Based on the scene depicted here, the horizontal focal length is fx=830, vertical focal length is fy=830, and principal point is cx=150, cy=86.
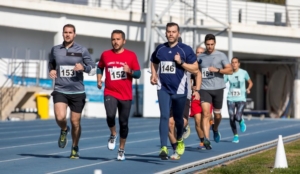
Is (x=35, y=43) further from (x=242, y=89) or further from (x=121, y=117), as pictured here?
(x=121, y=117)

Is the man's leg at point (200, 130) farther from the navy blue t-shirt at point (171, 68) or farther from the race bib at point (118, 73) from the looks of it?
the race bib at point (118, 73)

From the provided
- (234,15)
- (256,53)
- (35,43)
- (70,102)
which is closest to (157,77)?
(70,102)

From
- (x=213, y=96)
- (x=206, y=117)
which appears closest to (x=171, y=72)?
(x=206, y=117)

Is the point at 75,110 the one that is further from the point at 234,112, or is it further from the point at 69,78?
the point at 234,112

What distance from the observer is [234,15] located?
48469 millimetres

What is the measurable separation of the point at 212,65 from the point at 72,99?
368cm

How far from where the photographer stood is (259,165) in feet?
39.8

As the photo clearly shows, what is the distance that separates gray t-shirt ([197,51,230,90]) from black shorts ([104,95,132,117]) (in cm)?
338

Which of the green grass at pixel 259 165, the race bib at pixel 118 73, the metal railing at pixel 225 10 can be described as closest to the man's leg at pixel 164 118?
the race bib at pixel 118 73

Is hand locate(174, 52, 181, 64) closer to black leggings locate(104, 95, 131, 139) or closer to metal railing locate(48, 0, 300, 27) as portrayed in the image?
black leggings locate(104, 95, 131, 139)

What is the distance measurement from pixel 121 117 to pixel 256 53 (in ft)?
109

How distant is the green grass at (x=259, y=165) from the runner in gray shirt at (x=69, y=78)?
256 cm

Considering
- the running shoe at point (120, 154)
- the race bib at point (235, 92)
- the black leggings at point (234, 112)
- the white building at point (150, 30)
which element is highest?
the white building at point (150, 30)

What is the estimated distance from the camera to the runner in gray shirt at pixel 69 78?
13.0 m
